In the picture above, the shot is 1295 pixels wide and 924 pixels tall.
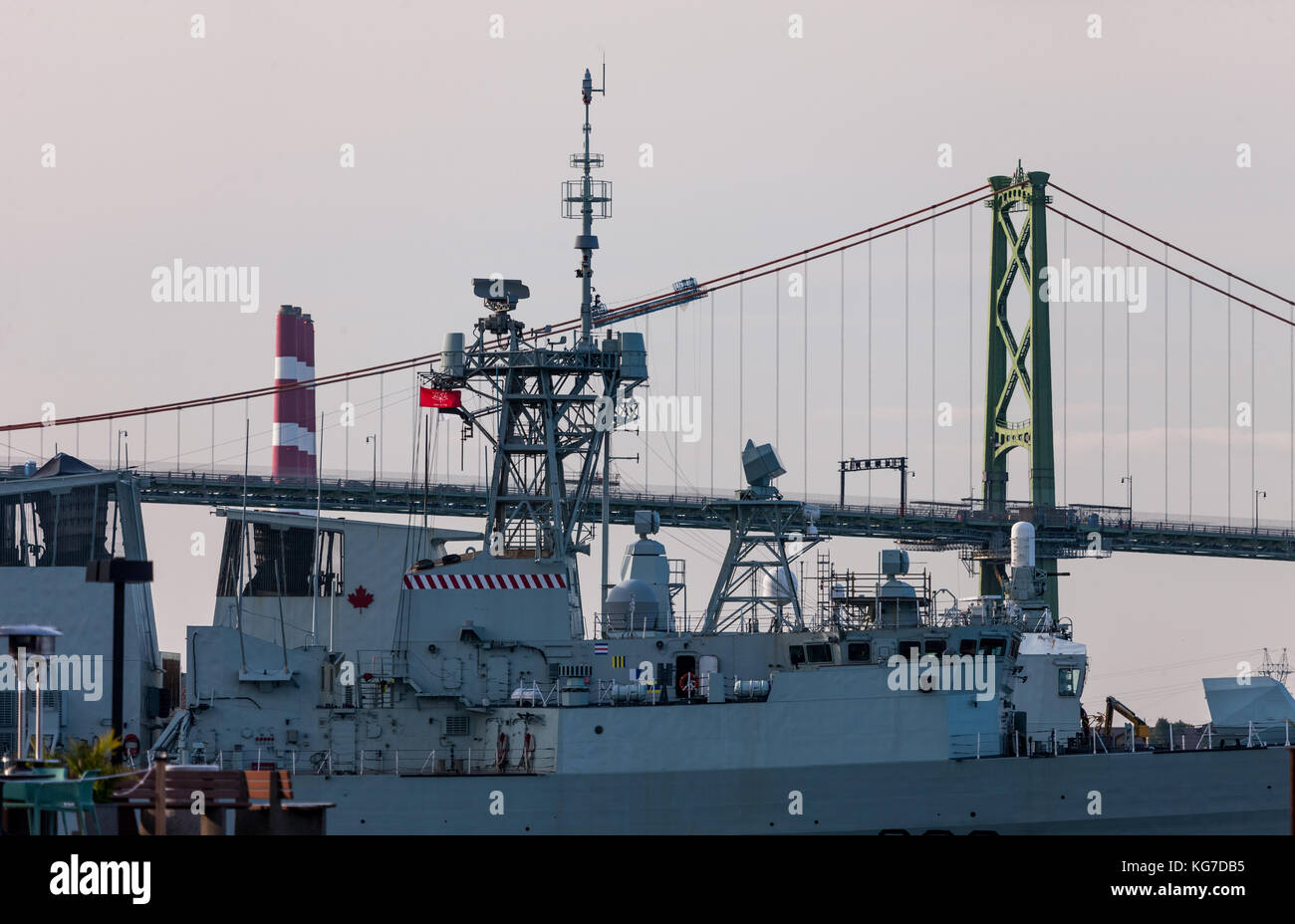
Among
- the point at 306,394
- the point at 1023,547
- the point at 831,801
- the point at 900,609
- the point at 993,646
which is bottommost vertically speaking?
the point at 831,801

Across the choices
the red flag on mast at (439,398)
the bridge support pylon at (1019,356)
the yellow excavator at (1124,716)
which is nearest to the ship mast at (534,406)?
the red flag on mast at (439,398)

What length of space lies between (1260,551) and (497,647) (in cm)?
6833

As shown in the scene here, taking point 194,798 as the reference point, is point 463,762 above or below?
below

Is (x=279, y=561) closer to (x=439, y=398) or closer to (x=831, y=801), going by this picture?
(x=439, y=398)

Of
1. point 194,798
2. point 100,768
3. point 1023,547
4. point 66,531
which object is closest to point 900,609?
point 1023,547

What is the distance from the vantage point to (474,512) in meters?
90.6

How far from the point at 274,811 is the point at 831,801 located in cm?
1186

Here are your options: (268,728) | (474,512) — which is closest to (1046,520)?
(474,512)

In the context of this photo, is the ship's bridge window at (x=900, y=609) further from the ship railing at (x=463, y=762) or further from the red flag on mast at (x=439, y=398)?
→ the red flag on mast at (x=439, y=398)

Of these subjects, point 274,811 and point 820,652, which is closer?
point 274,811

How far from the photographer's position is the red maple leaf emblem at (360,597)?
3331 centimetres

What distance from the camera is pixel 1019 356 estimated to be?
304ft
